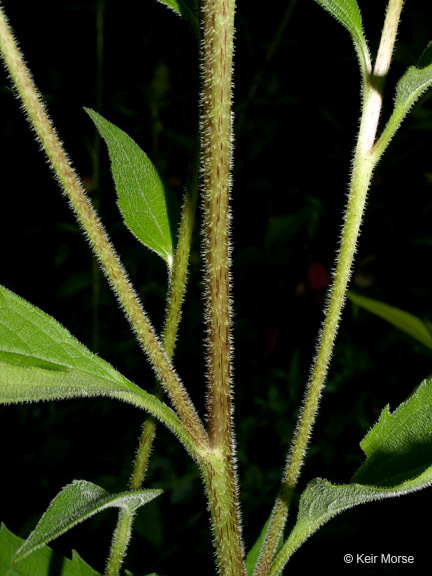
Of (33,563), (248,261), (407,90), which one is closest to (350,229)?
(407,90)

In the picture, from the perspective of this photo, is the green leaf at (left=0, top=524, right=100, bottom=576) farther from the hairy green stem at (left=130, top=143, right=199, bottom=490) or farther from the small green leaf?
the small green leaf

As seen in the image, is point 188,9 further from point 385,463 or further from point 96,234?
point 385,463

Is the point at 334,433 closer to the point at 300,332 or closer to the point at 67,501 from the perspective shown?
the point at 300,332

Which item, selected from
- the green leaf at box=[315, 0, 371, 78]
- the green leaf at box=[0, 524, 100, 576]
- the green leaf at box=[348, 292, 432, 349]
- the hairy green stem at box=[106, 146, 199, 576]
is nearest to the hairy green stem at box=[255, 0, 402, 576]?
the green leaf at box=[315, 0, 371, 78]

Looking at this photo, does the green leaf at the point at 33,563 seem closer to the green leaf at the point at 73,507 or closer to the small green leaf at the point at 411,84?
the green leaf at the point at 73,507

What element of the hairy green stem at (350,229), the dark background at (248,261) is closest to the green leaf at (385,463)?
the hairy green stem at (350,229)

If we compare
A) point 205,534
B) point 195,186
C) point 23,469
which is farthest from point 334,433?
point 195,186
